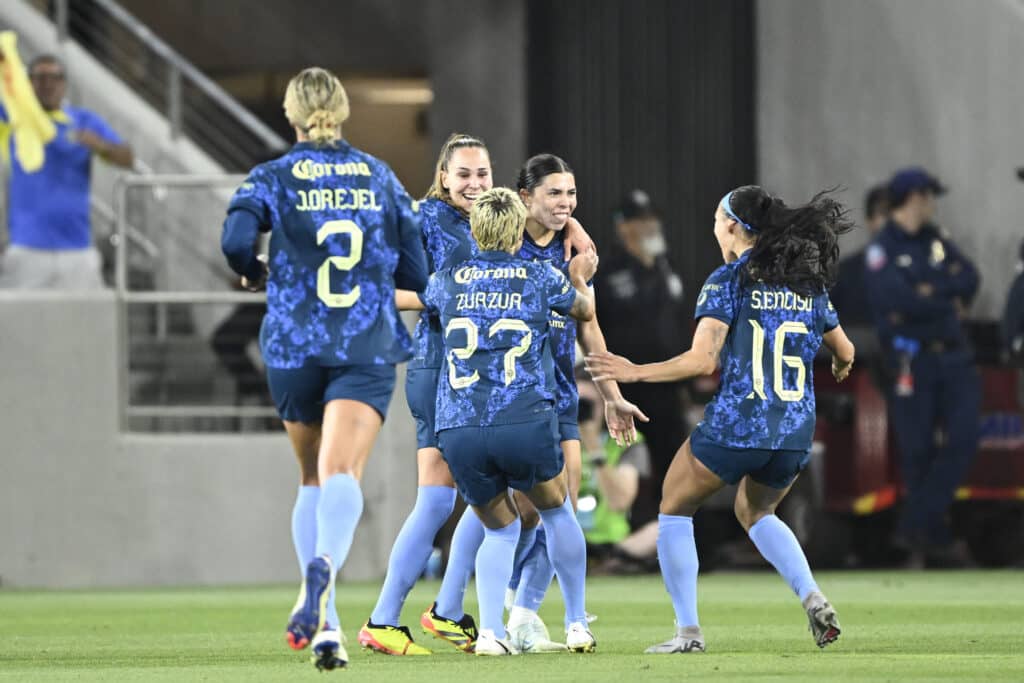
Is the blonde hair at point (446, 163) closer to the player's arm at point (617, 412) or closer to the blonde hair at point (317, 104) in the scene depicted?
the player's arm at point (617, 412)

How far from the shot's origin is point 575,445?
356 inches

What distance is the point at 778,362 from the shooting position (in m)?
8.60

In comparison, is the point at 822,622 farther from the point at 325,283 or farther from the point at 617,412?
the point at 325,283

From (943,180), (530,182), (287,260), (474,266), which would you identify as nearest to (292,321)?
(287,260)

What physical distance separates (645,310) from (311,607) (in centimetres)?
771

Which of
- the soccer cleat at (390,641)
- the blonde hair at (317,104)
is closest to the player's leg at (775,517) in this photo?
the soccer cleat at (390,641)

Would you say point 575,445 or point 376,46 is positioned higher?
point 376,46

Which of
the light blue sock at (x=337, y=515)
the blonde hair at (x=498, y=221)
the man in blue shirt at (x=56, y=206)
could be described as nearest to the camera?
the light blue sock at (x=337, y=515)

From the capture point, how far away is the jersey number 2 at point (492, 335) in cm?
818

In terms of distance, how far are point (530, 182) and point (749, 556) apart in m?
8.54

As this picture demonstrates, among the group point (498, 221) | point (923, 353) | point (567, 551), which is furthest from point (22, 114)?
point (567, 551)

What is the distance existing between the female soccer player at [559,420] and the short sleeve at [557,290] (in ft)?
1.21

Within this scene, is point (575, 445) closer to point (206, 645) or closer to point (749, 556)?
point (206, 645)

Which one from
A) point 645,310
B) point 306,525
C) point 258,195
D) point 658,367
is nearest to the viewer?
point 258,195
